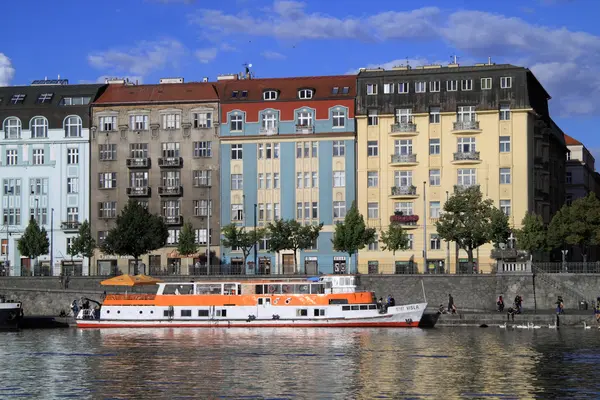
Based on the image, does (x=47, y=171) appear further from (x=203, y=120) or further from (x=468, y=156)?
Answer: (x=468, y=156)

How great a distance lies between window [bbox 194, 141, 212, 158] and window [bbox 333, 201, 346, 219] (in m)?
14.1

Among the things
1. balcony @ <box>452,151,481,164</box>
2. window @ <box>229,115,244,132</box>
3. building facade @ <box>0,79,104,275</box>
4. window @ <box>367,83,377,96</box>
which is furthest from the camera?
building facade @ <box>0,79,104,275</box>

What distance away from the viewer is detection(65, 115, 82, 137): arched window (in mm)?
122500

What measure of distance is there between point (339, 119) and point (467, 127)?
42.1 ft

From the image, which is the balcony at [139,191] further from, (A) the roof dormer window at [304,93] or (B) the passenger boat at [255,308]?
(B) the passenger boat at [255,308]

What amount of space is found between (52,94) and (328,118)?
1206 inches

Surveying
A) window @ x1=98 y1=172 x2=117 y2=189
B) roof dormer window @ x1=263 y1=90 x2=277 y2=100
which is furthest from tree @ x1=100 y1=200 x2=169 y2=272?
roof dormer window @ x1=263 y1=90 x2=277 y2=100

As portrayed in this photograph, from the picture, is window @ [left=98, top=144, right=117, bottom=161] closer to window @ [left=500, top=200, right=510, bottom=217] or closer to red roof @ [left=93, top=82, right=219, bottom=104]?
red roof @ [left=93, top=82, right=219, bottom=104]

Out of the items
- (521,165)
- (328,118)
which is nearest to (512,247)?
(521,165)

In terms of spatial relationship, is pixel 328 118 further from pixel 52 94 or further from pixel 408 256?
pixel 52 94

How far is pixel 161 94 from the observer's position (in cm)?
12200

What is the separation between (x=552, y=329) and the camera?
85.6 metres

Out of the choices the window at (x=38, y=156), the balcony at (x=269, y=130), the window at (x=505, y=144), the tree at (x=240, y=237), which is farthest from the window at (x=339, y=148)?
the window at (x=38, y=156)

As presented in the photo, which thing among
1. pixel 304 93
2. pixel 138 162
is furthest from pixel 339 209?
pixel 138 162
